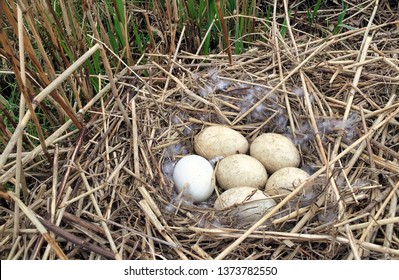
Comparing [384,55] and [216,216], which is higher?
[384,55]

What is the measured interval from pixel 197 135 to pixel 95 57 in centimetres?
53

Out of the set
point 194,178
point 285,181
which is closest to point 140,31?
point 194,178

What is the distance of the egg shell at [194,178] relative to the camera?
5.93ft

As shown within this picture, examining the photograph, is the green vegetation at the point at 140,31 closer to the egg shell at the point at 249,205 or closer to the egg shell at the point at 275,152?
the egg shell at the point at 275,152

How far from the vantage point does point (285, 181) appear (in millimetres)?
1755

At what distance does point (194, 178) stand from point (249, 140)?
1.13ft

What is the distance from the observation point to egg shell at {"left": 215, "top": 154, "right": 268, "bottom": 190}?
1.81 meters

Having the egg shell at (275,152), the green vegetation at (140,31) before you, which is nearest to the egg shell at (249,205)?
the egg shell at (275,152)

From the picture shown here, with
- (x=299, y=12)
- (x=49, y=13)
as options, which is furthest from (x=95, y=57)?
(x=299, y=12)

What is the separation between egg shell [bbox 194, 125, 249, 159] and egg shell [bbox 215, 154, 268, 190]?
70 mm

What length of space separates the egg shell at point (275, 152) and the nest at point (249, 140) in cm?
8

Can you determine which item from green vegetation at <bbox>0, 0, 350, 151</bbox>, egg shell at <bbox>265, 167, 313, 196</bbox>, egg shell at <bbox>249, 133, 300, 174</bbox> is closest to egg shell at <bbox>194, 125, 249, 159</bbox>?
egg shell at <bbox>249, 133, 300, 174</bbox>

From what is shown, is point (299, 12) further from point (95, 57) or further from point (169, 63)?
point (95, 57)

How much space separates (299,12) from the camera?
8.36 ft
